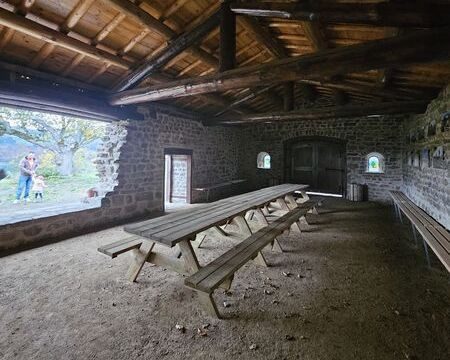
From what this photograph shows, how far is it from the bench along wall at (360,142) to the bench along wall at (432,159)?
1.60m

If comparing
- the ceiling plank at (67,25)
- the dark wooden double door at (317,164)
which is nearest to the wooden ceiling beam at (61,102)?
the ceiling plank at (67,25)

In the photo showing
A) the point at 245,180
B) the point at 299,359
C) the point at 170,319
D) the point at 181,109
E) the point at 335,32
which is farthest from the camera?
the point at 245,180

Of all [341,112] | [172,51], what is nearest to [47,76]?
[172,51]

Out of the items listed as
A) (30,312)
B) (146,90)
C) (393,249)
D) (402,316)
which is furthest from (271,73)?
(30,312)

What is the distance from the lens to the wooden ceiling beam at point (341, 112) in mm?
5427

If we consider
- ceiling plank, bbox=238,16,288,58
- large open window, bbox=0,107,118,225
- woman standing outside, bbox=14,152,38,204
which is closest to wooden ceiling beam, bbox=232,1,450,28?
ceiling plank, bbox=238,16,288,58

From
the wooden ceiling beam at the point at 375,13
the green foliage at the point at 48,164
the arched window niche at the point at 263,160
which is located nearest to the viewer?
the wooden ceiling beam at the point at 375,13

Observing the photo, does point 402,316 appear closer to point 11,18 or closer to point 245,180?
point 11,18

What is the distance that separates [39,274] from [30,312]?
0.90m

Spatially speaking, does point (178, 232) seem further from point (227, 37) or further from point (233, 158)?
point (233, 158)

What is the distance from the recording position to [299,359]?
1.80 metres

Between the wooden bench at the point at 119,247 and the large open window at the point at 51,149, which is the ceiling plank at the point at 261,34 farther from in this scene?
the large open window at the point at 51,149

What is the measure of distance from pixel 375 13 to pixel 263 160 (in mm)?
8471

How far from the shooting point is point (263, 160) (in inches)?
432
